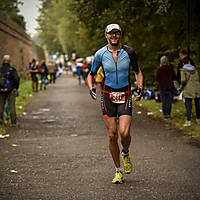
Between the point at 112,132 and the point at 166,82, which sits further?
the point at 166,82

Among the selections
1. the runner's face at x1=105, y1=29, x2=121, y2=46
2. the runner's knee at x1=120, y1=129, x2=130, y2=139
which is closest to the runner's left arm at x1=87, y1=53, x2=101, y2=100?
the runner's face at x1=105, y1=29, x2=121, y2=46

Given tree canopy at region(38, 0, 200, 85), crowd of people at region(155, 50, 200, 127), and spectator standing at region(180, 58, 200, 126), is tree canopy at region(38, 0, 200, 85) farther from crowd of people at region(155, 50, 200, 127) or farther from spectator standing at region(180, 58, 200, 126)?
spectator standing at region(180, 58, 200, 126)

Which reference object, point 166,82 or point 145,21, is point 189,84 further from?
point 145,21

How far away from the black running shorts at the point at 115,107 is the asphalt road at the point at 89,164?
3.02 ft

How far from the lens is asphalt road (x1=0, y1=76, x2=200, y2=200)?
586 centimetres

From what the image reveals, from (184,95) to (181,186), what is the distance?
595 cm

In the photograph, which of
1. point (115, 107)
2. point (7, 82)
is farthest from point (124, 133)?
point (7, 82)

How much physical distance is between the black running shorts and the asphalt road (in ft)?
3.02

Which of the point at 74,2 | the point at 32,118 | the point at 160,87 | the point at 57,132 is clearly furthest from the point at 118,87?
the point at 74,2

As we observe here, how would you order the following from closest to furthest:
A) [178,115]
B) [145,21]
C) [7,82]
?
[7,82] < [178,115] < [145,21]

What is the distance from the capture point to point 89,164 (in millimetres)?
7566

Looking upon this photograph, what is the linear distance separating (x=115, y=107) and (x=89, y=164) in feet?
5.33

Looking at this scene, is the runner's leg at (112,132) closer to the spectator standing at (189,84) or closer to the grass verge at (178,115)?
the grass verge at (178,115)

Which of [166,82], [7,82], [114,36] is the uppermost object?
[114,36]
